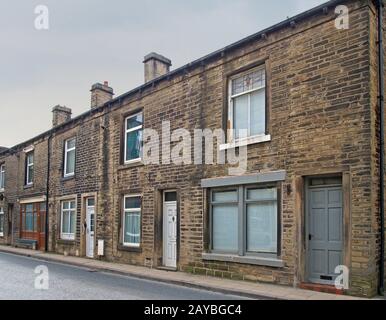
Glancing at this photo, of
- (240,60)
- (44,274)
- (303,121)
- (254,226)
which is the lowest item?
(44,274)

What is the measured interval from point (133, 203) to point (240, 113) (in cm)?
575

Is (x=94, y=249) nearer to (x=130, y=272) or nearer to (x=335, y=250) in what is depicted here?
(x=130, y=272)

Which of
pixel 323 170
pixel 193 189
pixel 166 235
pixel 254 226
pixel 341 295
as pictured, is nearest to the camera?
pixel 341 295

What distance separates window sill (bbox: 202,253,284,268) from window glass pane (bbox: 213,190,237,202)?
153cm

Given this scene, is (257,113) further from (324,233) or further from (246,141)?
(324,233)

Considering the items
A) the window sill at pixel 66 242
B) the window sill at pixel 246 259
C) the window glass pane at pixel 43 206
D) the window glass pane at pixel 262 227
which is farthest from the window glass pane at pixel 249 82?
the window glass pane at pixel 43 206

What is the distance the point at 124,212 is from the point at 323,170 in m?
8.50

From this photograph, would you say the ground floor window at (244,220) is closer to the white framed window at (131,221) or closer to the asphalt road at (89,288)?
the asphalt road at (89,288)

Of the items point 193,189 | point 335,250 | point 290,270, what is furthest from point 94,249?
point 335,250

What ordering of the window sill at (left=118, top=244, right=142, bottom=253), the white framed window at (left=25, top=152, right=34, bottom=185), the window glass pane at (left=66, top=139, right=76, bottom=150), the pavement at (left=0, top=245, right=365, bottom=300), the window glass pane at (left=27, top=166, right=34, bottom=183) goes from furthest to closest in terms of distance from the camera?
the white framed window at (left=25, top=152, right=34, bottom=185), the window glass pane at (left=27, top=166, right=34, bottom=183), the window glass pane at (left=66, top=139, right=76, bottom=150), the window sill at (left=118, top=244, right=142, bottom=253), the pavement at (left=0, top=245, right=365, bottom=300)

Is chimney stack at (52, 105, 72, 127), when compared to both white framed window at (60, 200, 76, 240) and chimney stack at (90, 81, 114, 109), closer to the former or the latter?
chimney stack at (90, 81, 114, 109)

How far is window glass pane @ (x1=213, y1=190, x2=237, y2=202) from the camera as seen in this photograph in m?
11.5

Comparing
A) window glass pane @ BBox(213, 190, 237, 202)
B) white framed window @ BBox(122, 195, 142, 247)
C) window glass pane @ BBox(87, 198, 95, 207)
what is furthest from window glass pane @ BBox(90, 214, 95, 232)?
window glass pane @ BBox(213, 190, 237, 202)

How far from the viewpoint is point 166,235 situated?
1373cm
